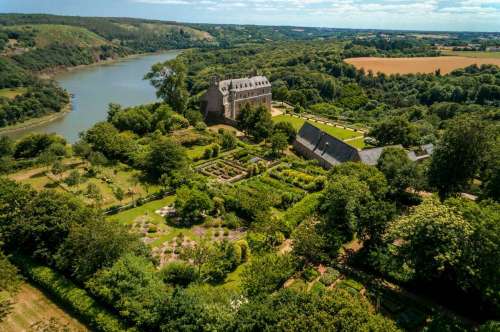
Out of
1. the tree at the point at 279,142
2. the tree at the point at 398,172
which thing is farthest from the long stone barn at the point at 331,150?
the tree at the point at 398,172

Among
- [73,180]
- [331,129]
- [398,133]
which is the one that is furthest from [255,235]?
[331,129]

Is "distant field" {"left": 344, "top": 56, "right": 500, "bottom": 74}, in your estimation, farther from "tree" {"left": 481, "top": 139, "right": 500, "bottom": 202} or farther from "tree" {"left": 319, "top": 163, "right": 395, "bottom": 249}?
"tree" {"left": 319, "top": 163, "right": 395, "bottom": 249}

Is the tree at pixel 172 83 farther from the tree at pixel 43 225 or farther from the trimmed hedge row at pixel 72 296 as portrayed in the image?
the trimmed hedge row at pixel 72 296

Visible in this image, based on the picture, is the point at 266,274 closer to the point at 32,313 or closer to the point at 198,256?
the point at 198,256

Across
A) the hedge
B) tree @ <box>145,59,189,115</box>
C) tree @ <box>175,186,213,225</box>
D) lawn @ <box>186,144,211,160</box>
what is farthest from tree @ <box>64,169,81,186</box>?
tree @ <box>145,59,189,115</box>

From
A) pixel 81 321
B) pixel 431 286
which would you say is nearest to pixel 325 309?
pixel 431 286

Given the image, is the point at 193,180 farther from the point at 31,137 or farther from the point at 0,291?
the point at 31,137
